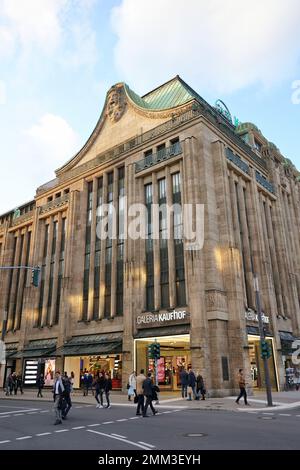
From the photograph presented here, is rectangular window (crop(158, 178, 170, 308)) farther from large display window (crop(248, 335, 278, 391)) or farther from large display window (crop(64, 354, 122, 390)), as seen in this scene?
large display window (crop(248, 335, 278, 391))

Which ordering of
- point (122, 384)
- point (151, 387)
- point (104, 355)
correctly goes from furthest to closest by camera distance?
point (104, 355)
point (122, 384)
point (151, 387)

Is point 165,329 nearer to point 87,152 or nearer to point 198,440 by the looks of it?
point 198,440

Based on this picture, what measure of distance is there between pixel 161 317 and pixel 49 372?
14.5 metres

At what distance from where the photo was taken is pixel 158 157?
114ft

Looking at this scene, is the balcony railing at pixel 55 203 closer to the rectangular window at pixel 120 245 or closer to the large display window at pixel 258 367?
the rectangular window at pixel 120 245

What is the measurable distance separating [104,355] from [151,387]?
18.6 m

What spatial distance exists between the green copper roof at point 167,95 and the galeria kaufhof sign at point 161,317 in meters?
21.9

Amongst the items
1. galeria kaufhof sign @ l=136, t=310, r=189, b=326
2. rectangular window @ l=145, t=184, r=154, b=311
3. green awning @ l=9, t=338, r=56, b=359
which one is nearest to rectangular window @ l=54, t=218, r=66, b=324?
green awning @ l=9, t=338, r=56, b=359

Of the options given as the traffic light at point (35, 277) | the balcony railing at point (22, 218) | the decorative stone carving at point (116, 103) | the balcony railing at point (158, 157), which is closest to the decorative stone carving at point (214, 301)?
the traffic light at point (35, 277)

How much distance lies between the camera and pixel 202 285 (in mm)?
27688

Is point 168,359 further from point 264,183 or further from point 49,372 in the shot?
point 264,183

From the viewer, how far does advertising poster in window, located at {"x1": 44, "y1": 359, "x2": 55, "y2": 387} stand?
35938 millimetres

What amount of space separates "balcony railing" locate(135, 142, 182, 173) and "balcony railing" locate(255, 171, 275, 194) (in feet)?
36.1

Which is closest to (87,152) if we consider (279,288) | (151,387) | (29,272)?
(29,272)
